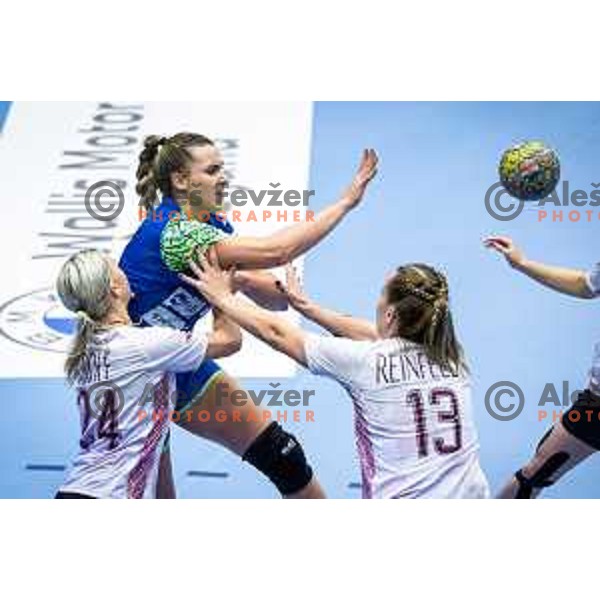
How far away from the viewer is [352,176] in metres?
10.1

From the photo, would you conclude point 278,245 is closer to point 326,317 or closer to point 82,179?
point 326,317

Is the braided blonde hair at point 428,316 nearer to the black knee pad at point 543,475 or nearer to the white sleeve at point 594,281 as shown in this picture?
the black knee pad at point 543,475

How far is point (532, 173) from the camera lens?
927 cm

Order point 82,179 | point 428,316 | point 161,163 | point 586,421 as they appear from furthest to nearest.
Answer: point 82,179, point 161,163, point 586,421, point 428,316

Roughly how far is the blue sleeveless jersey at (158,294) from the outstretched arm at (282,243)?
28cm

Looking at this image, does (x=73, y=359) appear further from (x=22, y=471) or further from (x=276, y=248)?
(x=276, y=248)

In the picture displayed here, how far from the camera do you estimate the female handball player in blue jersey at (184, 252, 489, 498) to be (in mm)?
8469

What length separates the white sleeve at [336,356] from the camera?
8562 millimetres

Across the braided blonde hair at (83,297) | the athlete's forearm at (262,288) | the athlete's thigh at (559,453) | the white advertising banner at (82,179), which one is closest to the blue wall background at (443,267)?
the athlete's thigh at (559,453)

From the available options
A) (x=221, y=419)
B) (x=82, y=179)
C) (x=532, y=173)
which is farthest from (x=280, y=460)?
(x=82, y=179)

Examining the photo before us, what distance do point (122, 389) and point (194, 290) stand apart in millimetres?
680

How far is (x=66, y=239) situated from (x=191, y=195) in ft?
3.98

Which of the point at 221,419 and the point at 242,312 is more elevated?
the point at 242,312

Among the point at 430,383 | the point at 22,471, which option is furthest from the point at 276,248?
the point at 22,471
